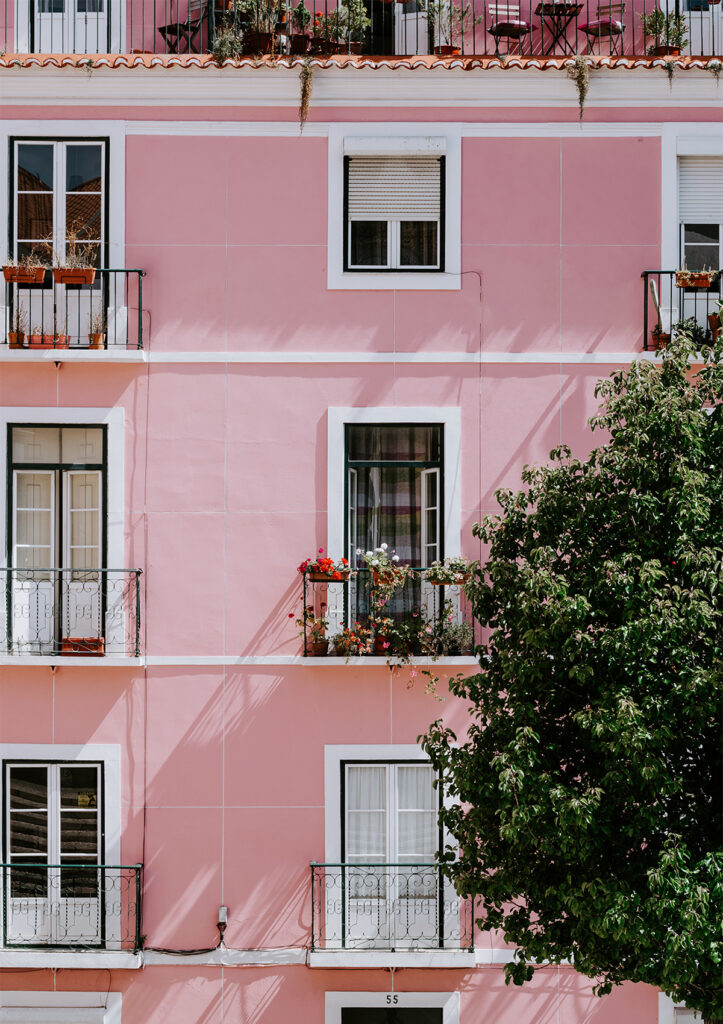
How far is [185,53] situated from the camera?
14688mm

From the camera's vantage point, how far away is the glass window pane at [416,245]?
1413 centimetres

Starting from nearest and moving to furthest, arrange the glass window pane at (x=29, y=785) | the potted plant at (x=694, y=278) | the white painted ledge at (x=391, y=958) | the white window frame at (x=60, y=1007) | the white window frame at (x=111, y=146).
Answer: the white painted ledge at (x=391, y=958)
the white window frame at (x=60, y=1007)
the potted plant at (x=694, y=278)
the glass window pane at (x=29, y=785)
the white window frame at (x=111, y=146)

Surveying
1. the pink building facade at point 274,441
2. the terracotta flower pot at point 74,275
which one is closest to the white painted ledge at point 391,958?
the pink building facade at point 274,441

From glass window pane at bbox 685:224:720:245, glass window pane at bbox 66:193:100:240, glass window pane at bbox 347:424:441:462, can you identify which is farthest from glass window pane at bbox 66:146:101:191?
glass window pane at bbox 685:224:720:245

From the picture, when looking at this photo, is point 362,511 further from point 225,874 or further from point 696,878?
point 696,878

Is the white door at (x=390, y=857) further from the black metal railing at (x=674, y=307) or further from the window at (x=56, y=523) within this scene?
the black metal railing at (x=674, y=307)

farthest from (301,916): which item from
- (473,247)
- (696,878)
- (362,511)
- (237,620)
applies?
(473,247)

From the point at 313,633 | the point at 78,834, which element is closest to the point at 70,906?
the point at 78,834

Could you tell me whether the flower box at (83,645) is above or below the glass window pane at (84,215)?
below

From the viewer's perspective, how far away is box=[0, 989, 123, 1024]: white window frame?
13.4 meters

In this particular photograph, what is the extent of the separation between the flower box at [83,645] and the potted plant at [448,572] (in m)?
3.73

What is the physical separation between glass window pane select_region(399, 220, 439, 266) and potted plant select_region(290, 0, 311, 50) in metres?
2.47

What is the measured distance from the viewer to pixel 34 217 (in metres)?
14.1

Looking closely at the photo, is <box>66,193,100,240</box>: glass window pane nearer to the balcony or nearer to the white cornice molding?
the white cornice molding
